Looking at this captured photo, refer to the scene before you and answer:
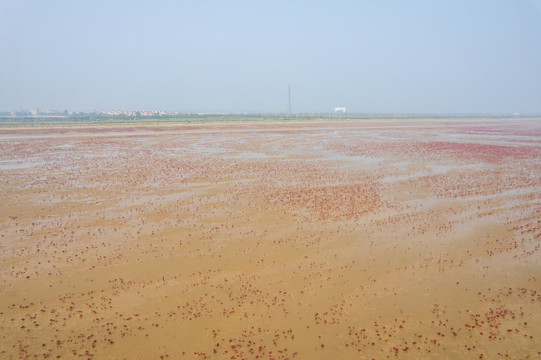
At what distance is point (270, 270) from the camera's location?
413 inches

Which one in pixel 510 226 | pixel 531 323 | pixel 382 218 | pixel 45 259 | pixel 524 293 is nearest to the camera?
pixel 531 323

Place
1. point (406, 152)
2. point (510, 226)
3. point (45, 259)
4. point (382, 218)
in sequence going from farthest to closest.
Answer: point (406, 152), point (382, 218), point (510, 226), point (45, 259)

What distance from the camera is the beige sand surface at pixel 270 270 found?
7.44 meters

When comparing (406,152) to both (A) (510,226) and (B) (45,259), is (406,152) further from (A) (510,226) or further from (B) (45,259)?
(B) (45,259)

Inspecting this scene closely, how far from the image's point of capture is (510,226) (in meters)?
14.2

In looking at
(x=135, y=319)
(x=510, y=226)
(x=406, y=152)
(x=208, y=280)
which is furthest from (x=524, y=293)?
(x=406, y=152)

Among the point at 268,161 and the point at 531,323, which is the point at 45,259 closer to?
the point at 531,323

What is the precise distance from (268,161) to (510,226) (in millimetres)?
20295

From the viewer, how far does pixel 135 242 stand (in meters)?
12.5

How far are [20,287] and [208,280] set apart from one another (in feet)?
16.8

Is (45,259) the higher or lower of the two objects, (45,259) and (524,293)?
the higher

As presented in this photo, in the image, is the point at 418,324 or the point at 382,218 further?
the point at 382,218

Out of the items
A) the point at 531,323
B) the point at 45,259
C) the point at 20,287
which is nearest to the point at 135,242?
the point at 45,259

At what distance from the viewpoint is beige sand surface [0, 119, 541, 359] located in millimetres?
7438
